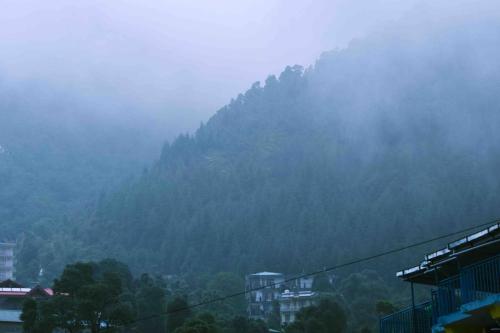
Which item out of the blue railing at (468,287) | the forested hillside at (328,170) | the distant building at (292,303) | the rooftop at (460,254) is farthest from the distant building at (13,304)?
the forested hillside at (328,170)

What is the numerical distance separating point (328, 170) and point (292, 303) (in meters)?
66.8

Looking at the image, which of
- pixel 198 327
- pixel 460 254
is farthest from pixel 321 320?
pixel 460 254

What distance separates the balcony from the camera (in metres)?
14.7

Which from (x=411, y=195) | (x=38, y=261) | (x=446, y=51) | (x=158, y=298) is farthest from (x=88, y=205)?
(x=158, y=298)

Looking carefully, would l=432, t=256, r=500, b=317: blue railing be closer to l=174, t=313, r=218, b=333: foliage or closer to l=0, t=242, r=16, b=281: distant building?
l=174, t=313, r=218, b=333: foliage

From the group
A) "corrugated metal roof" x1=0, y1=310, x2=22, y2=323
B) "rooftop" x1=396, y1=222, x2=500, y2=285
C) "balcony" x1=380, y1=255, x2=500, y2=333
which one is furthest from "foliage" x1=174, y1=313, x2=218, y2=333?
"rooftop" x1=396, y1=222, x2=500, y2=285

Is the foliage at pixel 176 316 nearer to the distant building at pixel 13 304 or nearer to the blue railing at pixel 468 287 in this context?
the distant building at pixel 13 304

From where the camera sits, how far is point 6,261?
126938 mm

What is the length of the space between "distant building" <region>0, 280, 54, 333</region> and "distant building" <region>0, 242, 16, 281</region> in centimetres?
6661

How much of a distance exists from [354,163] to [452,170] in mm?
23661

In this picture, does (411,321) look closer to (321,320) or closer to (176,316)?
(321,320)

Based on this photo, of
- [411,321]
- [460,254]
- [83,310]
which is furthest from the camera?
[83,310]

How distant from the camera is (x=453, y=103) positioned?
15900 centimetres

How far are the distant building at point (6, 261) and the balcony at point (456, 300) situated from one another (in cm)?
11252
